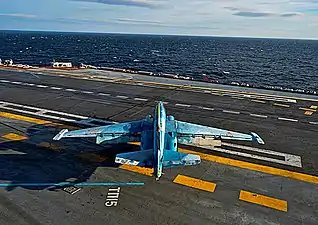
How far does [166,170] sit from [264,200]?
5.38 meters

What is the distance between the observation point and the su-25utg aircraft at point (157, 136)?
13812mm

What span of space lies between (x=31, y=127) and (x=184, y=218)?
52.6ft

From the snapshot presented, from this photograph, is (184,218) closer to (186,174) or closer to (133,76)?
(186,174)

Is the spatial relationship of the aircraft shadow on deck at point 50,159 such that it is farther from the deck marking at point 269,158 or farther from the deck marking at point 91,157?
the deck marking at point 269,158

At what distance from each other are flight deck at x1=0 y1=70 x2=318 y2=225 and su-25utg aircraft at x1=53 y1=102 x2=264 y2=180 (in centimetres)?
167

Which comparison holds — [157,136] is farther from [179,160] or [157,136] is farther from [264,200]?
[264,200]

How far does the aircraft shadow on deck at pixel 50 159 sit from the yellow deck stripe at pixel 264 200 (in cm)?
743

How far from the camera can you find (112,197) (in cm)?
1387

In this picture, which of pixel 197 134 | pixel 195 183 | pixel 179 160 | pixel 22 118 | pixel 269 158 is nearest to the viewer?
pixel 179 160

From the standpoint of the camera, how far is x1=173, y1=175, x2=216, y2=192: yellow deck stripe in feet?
48.9

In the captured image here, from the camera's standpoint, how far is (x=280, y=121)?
26.6 meters

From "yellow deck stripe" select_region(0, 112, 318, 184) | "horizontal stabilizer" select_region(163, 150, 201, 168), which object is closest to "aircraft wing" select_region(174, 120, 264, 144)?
"yellow deck stripe" select_region(0, 112, 318, 184)

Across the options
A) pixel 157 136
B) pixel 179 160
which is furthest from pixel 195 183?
pixel 157 136

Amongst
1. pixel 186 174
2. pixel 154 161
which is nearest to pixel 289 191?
pixel 186 174
